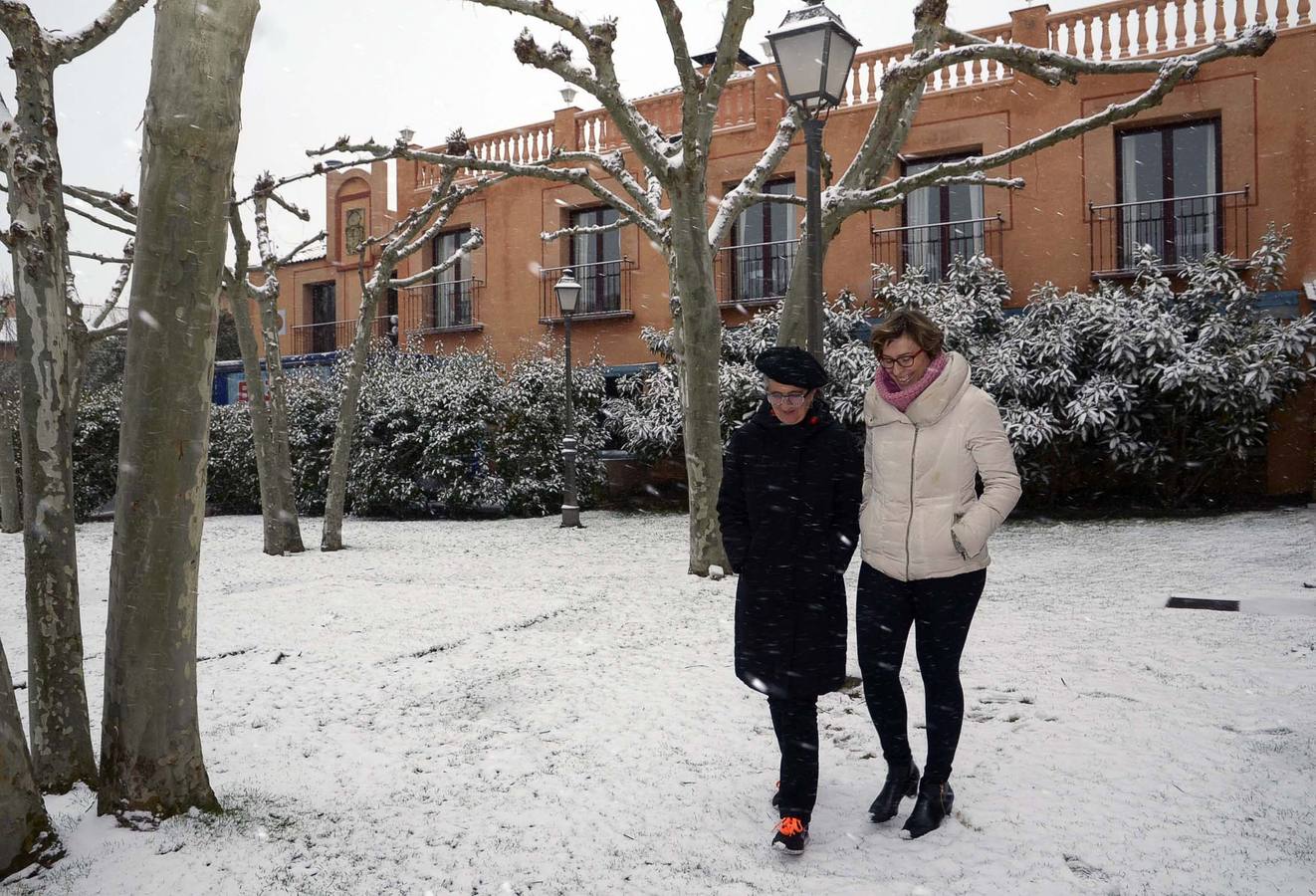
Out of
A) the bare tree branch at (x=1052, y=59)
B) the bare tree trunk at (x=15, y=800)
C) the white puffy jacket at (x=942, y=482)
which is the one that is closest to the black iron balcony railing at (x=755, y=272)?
the bare tree branch at (x=1052, y=59)

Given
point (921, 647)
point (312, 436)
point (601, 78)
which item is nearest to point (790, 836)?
point (921, 647)

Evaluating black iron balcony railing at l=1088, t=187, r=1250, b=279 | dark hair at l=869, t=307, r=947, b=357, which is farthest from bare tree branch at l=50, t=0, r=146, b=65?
black iron balcony railing at l=1088, t=187, r=1250, b=279

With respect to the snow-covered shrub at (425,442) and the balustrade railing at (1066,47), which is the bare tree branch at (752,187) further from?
the snow-covered shrub at (425,442)

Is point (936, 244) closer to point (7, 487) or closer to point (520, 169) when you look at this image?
point (520, 169)

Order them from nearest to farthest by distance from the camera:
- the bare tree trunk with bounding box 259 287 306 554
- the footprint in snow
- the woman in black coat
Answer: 1. the footprint in snow
2. the woman in black coat
3. the bare tree trunk with bounding box 259 287 306 554

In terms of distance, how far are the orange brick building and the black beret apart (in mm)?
13250

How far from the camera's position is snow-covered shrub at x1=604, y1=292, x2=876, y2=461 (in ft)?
44.9

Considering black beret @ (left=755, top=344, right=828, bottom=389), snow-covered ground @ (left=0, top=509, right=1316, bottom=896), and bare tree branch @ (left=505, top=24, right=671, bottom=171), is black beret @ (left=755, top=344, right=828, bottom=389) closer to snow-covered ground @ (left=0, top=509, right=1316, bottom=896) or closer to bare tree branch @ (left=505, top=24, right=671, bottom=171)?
snow-covered ground @ (left=0, top=509, right=1316, bottom=896)

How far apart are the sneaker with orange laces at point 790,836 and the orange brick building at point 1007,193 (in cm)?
1335

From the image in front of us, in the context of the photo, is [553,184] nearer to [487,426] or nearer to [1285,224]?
[487,426]

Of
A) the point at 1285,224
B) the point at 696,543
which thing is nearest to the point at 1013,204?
the point at 1285,224

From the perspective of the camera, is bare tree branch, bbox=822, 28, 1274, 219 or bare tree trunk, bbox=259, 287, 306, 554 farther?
bare tree trunk, bbox=259, 287, 306, 554

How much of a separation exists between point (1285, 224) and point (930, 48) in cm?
915

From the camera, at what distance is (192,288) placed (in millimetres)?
2877
